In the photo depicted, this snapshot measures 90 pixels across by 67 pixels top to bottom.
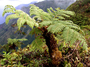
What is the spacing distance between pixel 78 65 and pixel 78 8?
31.6ft

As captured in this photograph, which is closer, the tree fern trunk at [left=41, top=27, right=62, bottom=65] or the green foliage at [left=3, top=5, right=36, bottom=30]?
the green foliage at [left=3, top=5, right=36, bottom=30]

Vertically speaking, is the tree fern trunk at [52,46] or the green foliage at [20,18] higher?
the green foliage at [20,18]

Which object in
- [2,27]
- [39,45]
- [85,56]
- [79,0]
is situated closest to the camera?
[39,45]

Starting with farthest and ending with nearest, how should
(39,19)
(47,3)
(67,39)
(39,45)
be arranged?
(47,3)
(39,19)
(39,45)
(67,39)

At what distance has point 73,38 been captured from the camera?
76 cm

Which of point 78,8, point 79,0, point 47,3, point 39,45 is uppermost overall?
point 47,3

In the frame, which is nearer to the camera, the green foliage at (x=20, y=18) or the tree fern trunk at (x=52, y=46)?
the green foliage at (x=20, y=18)

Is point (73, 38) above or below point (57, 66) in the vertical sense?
above

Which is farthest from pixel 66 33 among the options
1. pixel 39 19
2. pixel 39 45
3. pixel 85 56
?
pixel 85 56

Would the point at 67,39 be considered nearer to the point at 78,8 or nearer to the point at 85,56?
the point at 85,56

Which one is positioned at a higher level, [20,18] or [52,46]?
[20,18]

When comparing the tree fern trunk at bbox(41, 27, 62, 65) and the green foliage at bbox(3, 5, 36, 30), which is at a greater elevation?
the green foliage at bbox(3, 5, 36, 30)

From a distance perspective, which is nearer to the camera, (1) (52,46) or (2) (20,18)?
(2) (20,18)

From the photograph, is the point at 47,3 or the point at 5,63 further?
the point at 47,3
